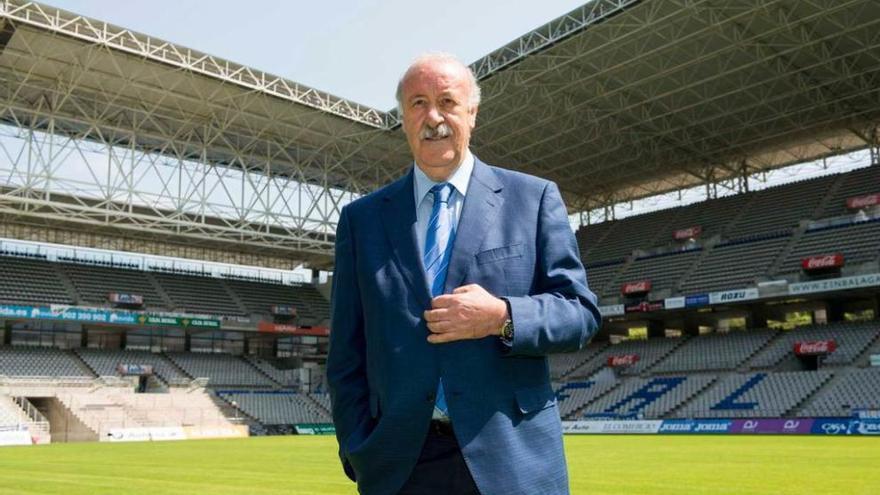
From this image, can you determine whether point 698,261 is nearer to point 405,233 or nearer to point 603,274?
point 603,274

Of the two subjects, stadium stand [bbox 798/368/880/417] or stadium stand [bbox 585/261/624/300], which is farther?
stadium stand [bbox 585/261/624/300]

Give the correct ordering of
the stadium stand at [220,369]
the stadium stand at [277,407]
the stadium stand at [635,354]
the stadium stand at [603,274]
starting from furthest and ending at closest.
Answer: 1. the stadium stand at [220,369]
2. the stadium stand at [603,274]
3. the stadium stand at [277,407]
4. the stadium stand at [635,354]

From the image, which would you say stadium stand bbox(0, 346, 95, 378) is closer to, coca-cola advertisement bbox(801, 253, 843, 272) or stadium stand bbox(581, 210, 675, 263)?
stadium stand bbox(581, 210, 675, 263)

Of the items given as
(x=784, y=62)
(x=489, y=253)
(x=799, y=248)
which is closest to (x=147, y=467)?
(x=489, y=253)

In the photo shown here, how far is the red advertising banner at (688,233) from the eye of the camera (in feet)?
182

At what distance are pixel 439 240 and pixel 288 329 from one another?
58306 millimetres

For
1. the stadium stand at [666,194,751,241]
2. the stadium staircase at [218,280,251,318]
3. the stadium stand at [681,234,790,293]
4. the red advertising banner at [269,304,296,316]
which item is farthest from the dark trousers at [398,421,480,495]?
the red advertising banner at [269,304,296,316]

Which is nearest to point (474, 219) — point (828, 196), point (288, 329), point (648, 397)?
point (648, 397)

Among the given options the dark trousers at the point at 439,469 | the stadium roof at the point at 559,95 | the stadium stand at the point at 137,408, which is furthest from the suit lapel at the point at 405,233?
the stadium stand at the point at 137,408

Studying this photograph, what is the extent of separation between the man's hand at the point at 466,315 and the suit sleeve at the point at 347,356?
48 centimetres

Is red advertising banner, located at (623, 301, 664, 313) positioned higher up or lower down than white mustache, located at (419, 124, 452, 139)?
higher up

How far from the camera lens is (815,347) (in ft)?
143

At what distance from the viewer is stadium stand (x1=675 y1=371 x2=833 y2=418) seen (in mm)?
39250

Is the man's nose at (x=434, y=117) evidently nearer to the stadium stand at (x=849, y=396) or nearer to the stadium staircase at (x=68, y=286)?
the stadium stand at (x=849, y=396)
